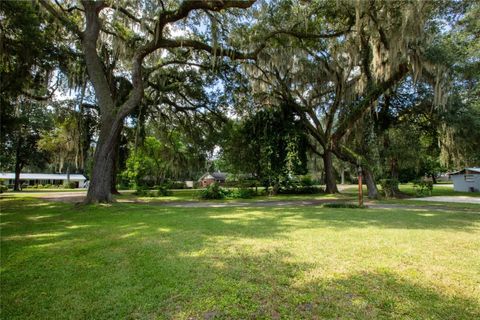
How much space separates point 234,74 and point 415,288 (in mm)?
14566

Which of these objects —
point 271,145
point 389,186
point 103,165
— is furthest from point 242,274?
point 271,145

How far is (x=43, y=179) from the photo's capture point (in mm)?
48312

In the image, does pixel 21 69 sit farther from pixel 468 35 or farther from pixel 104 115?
pixel 468 35

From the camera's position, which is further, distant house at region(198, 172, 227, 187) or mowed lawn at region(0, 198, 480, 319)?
distant house at region(198, 172, 227, 187)

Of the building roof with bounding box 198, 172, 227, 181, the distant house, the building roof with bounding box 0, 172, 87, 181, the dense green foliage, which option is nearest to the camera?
the dense green foliage

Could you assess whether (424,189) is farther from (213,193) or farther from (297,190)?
(213,193)

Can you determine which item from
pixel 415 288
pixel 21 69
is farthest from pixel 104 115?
pixel 415 288

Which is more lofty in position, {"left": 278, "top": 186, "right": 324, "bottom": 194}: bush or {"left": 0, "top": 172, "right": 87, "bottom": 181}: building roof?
{"left": 0, "top": 172, "right": 87, "bottom": 181}: building roof

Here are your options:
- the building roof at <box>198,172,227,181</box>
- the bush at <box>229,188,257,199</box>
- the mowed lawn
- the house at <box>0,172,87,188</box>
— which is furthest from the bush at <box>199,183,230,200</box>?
the house at <box>0,172,87,188</box>

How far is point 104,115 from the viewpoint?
37.8ft

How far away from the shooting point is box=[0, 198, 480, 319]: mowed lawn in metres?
2.52

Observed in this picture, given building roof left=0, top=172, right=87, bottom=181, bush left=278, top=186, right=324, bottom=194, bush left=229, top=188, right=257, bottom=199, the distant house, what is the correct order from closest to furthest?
bush left=229, top=188, right=257, bottom=199
bush left=278, top=186, right=324, bottom=194
building roof left=0, top=172, right=87, bottom=181
the distant house

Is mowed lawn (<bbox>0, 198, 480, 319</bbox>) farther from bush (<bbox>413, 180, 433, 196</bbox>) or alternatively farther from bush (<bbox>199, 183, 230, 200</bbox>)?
bush (<bbox>413, 180, 433, 196</bbox>)

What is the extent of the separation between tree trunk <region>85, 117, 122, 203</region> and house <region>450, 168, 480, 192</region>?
25.5 m
